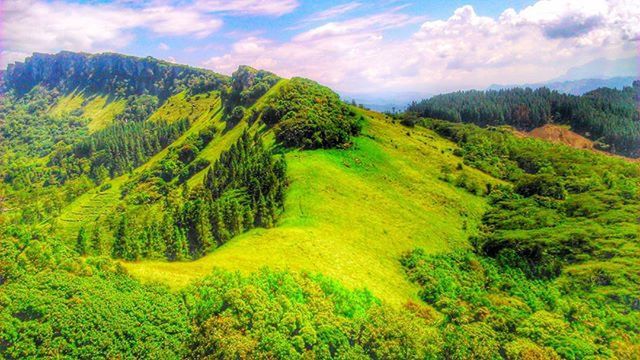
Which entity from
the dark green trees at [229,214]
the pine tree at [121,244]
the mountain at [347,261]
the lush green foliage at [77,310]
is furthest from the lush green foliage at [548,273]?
the pine tree at [121,244]

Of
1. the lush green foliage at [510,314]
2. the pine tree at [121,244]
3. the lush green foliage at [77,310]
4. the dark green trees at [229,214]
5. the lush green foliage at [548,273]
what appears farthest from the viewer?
the dark green trees at [229,214]

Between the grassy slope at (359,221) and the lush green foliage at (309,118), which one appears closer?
the grassy slope at (359,221)

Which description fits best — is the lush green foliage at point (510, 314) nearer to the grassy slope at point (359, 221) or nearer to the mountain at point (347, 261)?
the mountain at point (347, 261)

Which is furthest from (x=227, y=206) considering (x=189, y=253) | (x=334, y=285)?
(x=334, y=285)

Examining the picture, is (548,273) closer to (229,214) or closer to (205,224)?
(229,214)

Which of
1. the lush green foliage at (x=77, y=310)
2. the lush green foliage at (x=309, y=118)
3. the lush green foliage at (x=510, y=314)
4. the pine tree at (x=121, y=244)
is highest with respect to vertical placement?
the lush green foliage at (x=309, y=118)

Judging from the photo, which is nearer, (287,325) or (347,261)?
(287,325)

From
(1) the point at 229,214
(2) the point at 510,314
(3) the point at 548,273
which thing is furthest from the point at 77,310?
(3) the point at 548,273
